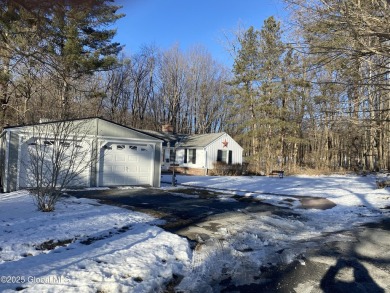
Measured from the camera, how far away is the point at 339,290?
446cm

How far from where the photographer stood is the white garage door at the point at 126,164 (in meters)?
16.0

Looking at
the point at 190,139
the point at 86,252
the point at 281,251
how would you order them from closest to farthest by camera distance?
the point at 86,252 < the point at 281,251 < the point at 190,139

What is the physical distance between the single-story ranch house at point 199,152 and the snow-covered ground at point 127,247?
1836 centimetres

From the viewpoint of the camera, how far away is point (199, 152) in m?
28.9

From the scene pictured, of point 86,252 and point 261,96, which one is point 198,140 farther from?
point 86,252

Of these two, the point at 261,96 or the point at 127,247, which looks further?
the point at 261,96

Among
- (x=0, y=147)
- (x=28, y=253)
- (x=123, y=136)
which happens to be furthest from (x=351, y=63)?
(x=0, y=147)

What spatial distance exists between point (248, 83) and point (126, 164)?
62.3 ft

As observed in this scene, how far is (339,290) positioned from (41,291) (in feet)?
12.1

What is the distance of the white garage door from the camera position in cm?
1595

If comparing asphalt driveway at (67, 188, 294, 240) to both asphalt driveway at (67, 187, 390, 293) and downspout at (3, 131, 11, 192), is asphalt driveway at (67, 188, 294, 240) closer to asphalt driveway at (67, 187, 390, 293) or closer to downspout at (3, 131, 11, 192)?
asphalt driveway at (67, 187, 390, 293)

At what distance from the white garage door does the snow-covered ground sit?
5.53m

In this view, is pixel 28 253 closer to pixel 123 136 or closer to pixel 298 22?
pixel 298 22

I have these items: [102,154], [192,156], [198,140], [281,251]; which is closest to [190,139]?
[198,140]
